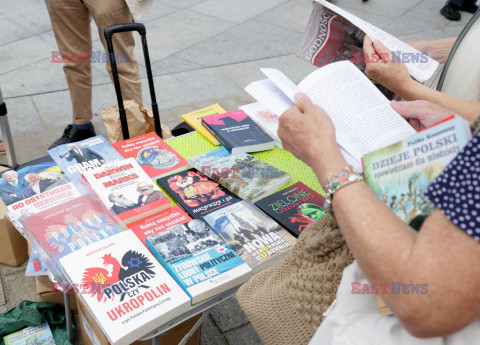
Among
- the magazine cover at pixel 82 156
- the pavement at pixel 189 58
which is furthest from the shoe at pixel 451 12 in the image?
the magazine cover at pixel 82 156

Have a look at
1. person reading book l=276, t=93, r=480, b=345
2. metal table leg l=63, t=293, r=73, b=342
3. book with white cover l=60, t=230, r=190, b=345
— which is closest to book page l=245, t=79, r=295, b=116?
person reading book l=276, t=93, r=480, b=345

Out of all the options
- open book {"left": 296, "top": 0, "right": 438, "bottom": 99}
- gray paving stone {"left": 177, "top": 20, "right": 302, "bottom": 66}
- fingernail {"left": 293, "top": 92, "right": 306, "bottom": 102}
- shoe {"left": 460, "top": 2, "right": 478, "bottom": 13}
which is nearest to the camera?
fingernail {"left": 293, "top": 92, "right": 306, "bottom": 102}

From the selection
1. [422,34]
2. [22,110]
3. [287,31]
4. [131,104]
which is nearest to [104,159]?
[131,104]

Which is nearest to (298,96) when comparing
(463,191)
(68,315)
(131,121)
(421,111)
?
(421,111)

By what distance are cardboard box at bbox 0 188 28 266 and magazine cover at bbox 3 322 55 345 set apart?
0.47 m

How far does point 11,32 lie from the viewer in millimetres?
4941

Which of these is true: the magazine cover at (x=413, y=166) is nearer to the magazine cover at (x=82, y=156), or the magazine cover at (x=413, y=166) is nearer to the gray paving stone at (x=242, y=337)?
the magazine cover at (x=82, y=156)

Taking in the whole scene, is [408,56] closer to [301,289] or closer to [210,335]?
[301,289]

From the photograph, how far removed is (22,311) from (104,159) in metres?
0.82

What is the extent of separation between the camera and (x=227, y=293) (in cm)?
137

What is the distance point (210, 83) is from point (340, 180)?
3.60 metres

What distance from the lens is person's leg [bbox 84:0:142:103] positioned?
2688mm

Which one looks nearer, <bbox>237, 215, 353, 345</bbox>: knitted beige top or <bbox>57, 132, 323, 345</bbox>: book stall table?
<bbox>237, 215, 353, 345</bbox>: knitted beige top

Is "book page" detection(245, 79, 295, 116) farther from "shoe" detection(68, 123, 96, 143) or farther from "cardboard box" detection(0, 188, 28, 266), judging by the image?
"shoe" detection(68, 123, 96, 143)
